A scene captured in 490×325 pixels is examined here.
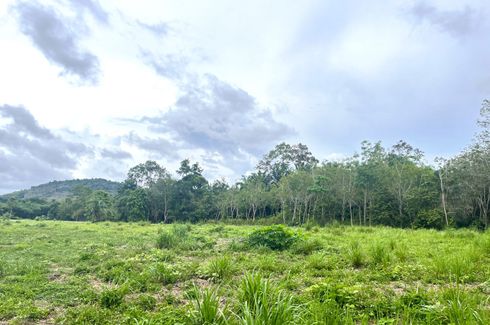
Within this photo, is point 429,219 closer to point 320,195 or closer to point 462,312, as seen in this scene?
point 320,195

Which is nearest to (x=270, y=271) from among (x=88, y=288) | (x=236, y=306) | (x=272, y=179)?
(x=236, y=306)

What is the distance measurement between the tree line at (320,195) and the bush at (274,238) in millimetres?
21711

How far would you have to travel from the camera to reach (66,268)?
1041 cm

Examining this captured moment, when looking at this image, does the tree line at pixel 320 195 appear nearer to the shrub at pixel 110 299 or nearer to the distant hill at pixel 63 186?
the shrub at pixel 110 299

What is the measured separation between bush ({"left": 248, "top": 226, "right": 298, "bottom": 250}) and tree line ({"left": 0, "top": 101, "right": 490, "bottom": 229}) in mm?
21711

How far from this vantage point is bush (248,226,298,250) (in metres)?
12.5

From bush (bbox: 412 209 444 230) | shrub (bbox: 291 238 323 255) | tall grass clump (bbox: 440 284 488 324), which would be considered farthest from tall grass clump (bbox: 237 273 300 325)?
bush (bbox: 412 209 444 230)

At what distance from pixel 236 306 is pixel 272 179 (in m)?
71.9

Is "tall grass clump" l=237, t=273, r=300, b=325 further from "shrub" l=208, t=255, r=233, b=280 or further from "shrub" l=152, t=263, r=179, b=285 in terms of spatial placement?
"shrub" l=152, t=263, r=179, b=285

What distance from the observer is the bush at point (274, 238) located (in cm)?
1246

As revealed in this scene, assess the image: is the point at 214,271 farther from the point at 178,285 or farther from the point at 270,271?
the point at 270,271

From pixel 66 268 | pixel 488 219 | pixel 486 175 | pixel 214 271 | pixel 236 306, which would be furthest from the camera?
pixel 488 219

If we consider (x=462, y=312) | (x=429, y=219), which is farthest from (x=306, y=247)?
(x=429, y=219)

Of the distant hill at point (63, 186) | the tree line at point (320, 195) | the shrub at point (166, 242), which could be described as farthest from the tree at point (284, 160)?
the distant hill at point (63, 186)
